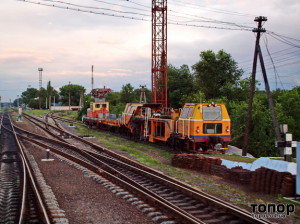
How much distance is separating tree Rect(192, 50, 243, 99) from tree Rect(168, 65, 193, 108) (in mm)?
4901

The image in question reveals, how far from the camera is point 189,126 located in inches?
662

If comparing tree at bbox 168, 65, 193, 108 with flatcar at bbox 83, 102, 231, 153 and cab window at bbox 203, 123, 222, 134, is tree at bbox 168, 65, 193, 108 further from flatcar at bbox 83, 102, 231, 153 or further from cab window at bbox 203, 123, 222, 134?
cab window at bbox 203, 123, 222, 134

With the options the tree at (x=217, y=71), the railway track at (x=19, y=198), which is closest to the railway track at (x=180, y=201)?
the railway track at (x=19, y=198)

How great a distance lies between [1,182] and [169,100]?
125 feet

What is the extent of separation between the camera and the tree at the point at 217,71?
42438 mm

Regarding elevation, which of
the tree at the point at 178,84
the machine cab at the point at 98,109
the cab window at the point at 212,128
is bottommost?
Answer: the cab window at the point at 212,128

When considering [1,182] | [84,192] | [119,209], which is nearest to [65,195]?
[84,192]

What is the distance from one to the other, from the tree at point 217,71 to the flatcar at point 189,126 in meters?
21.1

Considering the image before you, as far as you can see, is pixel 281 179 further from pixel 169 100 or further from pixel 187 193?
pixel 169 100

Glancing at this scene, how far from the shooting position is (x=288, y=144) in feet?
35.4

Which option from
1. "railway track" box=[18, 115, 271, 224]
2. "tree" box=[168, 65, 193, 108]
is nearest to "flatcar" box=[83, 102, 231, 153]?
"railway track" box=[18, 115, 271, 224]

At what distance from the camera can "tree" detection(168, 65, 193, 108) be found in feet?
156

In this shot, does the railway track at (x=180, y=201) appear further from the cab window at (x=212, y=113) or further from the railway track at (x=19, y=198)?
the cab window at (x=212, y=113)

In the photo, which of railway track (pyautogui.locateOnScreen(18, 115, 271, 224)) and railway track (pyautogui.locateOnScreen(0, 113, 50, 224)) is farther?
railway track (pyautogui.locateOnScreen(0, 113, 50, 224))
